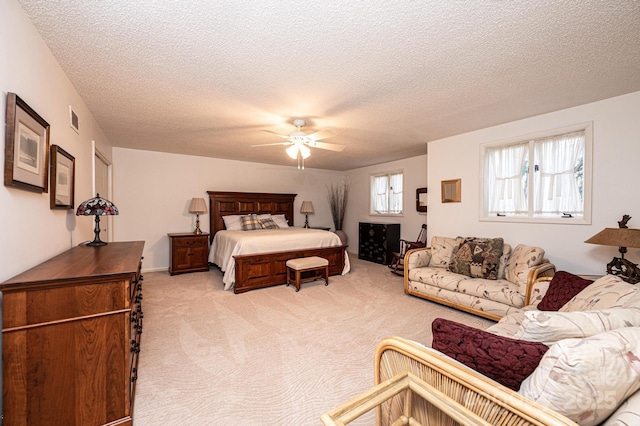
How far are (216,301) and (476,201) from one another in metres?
3.97

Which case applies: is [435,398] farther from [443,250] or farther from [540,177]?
[540,177]

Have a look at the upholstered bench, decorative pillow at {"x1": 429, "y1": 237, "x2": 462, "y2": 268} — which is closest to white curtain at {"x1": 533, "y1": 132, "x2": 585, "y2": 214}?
decorative pillow at {"x1": 429, "y1": 237, "x2": 462, "y2": 268}

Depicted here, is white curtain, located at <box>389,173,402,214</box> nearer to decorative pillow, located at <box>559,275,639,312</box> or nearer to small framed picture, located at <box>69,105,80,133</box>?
decorative pillow, located at <box>559,275,639,312</box>

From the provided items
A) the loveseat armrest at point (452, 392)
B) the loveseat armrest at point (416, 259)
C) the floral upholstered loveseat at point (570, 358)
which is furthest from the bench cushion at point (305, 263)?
the floral upholstered loveseat at point (570, 358)

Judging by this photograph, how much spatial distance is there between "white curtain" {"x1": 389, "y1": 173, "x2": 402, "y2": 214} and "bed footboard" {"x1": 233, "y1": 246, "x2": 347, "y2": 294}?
2422mm

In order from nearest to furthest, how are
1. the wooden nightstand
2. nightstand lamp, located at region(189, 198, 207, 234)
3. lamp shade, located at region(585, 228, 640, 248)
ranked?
lamp shade, located at region(585, 228, 640, 248) < the wooden nightstand < nightstand lamp, located at region(189, 198, 207, 234)

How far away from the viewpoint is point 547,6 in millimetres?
1487

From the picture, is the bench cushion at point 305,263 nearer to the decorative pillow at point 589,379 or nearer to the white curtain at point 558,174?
the white curtain at point 558,174

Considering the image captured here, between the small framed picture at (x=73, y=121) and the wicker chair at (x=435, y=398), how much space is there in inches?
122

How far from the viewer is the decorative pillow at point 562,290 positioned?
190 centimetres

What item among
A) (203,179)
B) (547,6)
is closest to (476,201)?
(547,6)

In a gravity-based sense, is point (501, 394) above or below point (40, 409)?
above

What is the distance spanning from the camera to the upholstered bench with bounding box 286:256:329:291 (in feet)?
13.2

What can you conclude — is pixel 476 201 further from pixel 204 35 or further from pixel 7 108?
pixel 7 108
